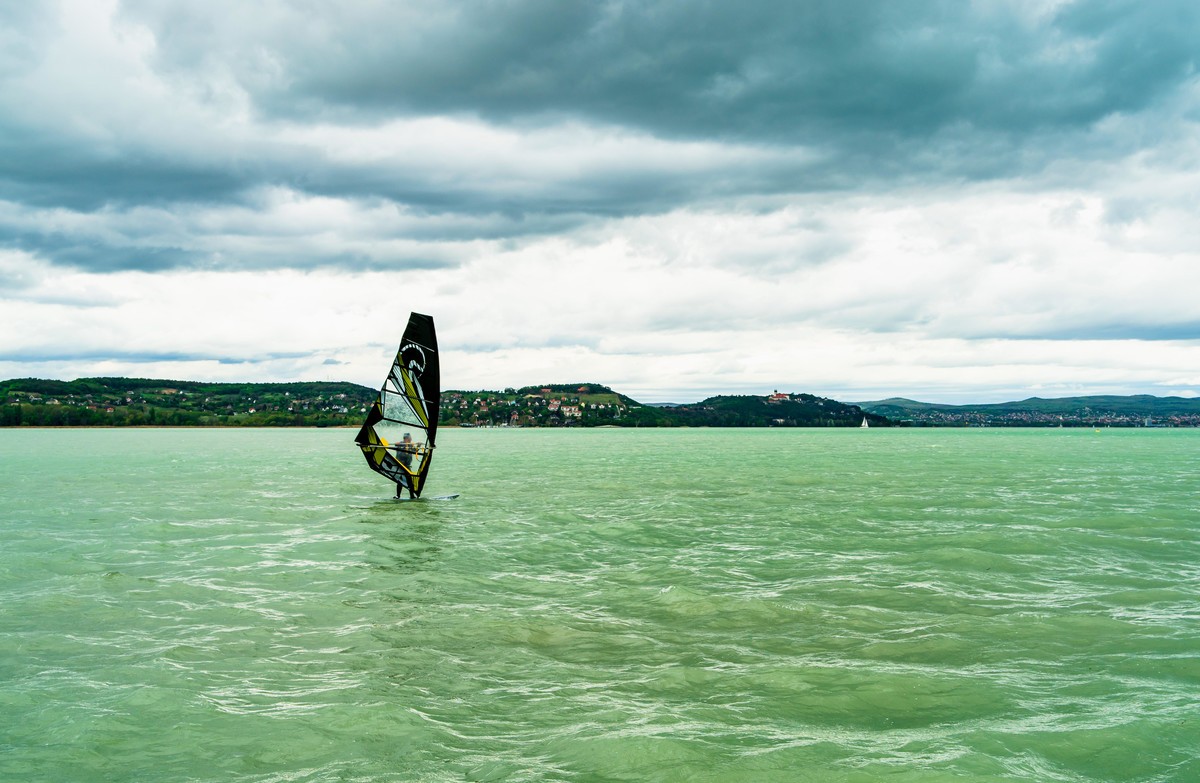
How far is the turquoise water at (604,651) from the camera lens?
318 inches

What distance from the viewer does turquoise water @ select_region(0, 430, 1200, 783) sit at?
8070 mm

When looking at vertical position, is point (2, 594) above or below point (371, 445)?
below

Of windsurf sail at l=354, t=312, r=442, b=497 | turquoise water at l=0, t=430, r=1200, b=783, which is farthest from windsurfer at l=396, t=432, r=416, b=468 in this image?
turquoise water at l=0, t=430, r=1200, b=783

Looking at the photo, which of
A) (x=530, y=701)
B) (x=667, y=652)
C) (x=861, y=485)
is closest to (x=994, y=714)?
(x=667, y=652)

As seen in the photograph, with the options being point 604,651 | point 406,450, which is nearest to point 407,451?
point 406,450

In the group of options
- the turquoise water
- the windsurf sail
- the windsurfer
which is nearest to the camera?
the turquoise water

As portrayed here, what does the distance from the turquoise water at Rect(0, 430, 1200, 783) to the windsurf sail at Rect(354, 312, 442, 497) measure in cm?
840

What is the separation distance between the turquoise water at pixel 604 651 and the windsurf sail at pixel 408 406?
27.6ft

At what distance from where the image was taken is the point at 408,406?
3484cm

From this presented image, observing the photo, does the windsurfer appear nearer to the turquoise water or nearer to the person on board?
the person on board

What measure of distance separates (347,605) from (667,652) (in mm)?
6791

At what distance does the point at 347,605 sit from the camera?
15281 mm

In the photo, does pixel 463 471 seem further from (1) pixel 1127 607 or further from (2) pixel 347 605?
(1) pixel 1127 607

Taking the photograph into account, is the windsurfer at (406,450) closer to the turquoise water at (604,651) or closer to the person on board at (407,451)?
the person on board at (407,451)
